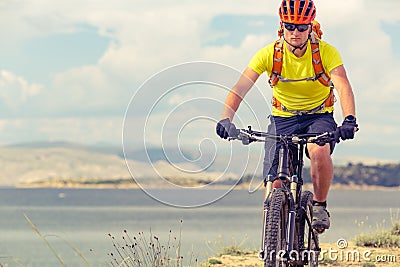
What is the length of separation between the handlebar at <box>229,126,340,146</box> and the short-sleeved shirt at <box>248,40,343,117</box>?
70cm

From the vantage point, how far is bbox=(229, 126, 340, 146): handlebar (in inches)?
267

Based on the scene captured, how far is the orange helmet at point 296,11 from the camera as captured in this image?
6.98 metres

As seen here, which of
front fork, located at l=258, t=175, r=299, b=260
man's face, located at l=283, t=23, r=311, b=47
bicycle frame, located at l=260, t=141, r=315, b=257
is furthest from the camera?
man's face, located at l=283, t=23, r=311, b=47

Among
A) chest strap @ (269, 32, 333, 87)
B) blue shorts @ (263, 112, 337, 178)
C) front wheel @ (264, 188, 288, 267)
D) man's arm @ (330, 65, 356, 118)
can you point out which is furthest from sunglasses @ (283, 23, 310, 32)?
front wheel @ (264, 188, 288, 267)

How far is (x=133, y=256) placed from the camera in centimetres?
883

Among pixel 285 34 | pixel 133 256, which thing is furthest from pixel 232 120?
pixel 133 256

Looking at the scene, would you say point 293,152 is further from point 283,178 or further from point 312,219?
point 312,219

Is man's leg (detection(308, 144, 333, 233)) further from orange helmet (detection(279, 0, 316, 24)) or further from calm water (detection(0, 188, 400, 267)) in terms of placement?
orange helmet (detection(279, 0, 316, 24))

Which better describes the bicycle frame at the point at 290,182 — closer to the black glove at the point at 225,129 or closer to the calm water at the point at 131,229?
the black glove at the point at 225,129

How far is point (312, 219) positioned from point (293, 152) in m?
0.80

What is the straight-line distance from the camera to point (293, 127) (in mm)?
7594

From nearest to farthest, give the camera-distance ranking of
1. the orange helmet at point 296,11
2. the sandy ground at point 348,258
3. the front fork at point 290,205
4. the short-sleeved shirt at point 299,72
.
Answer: the front fork at point 290,205 < the orange helmet at point 296,11 < the short-sleeved shirt at point 299,72 < the sandy ground at point 348,258

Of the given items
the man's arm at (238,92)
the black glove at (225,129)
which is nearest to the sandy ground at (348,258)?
the man's arm at (238,92)

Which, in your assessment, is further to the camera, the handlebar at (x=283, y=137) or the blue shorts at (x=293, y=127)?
the blue shorts at (x=293, y=127)
